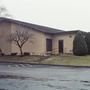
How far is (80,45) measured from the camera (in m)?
35.5

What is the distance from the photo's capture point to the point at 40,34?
40.4 m

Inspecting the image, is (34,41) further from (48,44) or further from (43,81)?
(43,81)

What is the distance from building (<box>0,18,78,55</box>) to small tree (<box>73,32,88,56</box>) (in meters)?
3.59

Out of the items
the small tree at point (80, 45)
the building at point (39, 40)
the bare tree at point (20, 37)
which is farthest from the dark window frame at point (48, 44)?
the small tree at point (80, 45)

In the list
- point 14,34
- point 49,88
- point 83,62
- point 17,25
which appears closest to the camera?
point 49,88

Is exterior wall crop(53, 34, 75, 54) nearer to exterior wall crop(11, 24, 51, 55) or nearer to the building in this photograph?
the building

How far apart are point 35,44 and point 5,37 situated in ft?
15.8

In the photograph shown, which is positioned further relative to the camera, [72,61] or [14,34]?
[14,34]

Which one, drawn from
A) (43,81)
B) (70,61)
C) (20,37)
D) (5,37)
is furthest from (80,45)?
(43,81)

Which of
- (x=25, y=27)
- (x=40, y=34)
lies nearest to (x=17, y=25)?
(x=25, y=27)

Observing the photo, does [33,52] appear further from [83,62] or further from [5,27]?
[83,62]

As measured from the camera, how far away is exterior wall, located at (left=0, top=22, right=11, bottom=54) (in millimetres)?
41969

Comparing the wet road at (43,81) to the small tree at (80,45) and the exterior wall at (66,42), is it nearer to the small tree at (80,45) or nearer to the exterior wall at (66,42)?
the small tree at (80,45)

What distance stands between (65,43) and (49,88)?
2896cm
